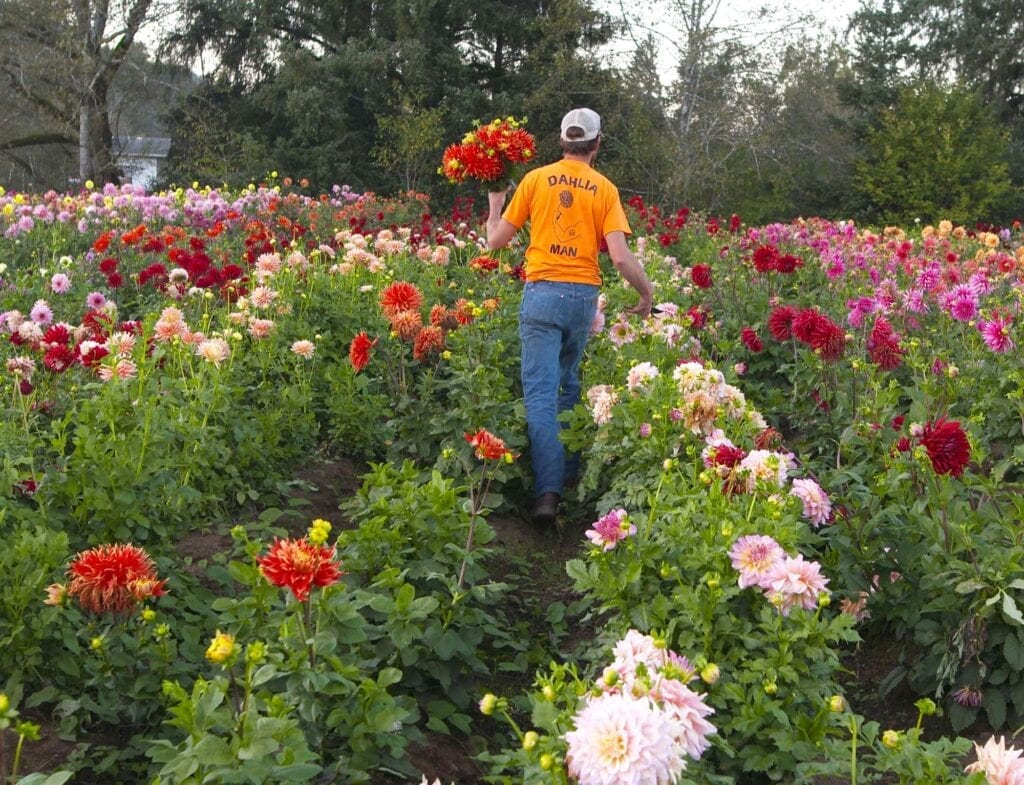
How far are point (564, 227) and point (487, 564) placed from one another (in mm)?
1497

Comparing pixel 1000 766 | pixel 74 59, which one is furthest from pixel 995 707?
Answer: pixel 74 59

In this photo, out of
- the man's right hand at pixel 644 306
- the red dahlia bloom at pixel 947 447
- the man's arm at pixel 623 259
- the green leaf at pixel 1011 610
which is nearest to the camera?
the red dahlia bloom at pixel 947 447

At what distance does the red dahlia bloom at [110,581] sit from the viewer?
2.24 meters

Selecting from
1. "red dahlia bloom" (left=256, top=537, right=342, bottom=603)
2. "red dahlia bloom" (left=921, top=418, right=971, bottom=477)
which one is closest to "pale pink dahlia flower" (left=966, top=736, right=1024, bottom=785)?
"red dahlia bloom" (left=921, top=418, right=971, bottom=477)

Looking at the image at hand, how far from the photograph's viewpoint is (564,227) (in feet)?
14.0

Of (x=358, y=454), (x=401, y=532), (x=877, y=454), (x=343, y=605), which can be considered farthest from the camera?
(x=358, y=454)

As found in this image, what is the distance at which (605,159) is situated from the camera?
2433 centimetres

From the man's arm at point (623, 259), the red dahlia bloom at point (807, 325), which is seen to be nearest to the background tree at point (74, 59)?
the man's arm at point (623, 259)

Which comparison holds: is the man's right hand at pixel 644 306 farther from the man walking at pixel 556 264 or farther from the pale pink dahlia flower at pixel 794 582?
the pale pink dahlia flower at pixel 794 582

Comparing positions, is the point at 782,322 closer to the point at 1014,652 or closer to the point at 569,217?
the point at 569,217

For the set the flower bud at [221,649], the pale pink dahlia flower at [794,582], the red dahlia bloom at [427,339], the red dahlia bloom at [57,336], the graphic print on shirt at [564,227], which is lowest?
the pale pink dahlia flower at [794,582]

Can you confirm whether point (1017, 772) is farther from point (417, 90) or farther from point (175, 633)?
point (417, 90)

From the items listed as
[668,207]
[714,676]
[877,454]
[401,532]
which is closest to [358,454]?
[401,532]

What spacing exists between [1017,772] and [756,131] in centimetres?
2299
